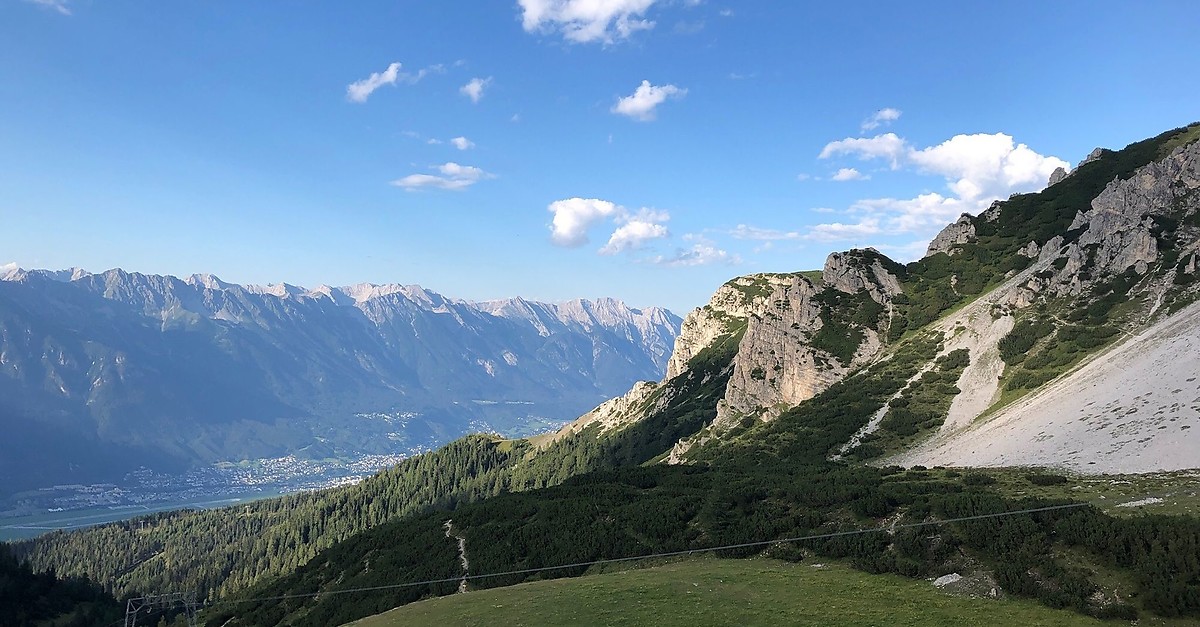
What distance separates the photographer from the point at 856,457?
94500mm

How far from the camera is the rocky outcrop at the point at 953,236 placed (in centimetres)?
16962

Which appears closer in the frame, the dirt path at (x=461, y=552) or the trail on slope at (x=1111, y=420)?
the trail on slope at (x=1111, y=420)

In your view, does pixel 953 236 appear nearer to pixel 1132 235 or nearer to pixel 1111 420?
pixel 1132 235

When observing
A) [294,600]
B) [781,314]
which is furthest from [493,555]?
[781,314]

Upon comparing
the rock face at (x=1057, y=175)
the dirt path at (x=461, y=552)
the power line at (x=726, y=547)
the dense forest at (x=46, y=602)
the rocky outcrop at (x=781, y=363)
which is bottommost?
the dense forest at (x=46, y=602)

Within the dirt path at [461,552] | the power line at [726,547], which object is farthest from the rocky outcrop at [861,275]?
the power line at [726,547]

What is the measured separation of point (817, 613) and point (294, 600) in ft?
289

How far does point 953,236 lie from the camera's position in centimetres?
17362

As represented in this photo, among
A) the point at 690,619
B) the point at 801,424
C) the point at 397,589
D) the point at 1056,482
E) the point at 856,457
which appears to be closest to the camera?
the point at 690,619

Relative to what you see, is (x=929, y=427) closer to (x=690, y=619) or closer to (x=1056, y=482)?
(x=1056, y=482)

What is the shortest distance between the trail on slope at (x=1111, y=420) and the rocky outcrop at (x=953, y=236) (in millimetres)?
88620

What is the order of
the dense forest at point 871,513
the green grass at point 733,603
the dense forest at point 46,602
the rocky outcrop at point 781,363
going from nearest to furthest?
the green grass at point 733,603, the dense forest at point 871,513, the dense forest at point 46,602, the rocky outcrop at point 781,363

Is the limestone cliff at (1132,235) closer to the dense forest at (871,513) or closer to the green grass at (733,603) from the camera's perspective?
the dense forest at (871,513)

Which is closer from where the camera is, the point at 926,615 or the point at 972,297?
the point at 926,615
